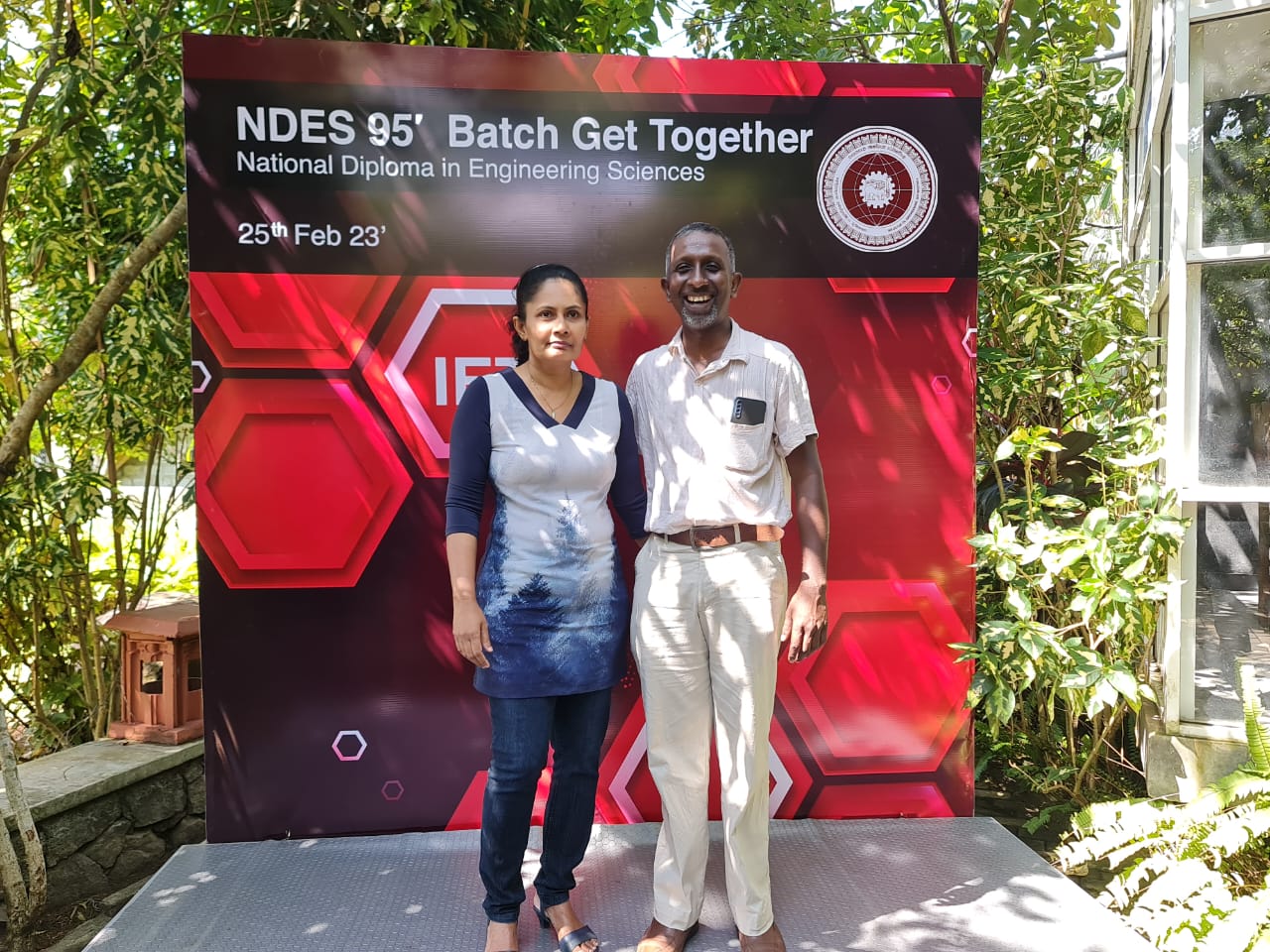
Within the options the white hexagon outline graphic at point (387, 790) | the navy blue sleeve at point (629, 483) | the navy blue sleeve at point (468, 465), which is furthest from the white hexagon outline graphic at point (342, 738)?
the navy blue sleeve at point (629, 483)

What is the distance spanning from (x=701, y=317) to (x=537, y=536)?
697mm

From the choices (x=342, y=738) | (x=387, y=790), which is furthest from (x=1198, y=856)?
(x=342, y=738)

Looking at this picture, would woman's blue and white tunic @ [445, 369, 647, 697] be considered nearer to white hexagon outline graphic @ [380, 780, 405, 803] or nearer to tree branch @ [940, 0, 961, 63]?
white hexagon outline graphic @ [380, 780, 405, 803]

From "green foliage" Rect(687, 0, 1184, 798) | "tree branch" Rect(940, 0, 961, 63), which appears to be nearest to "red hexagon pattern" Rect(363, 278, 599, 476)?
"green foliage" Rect(687, 0, 1184, 798)

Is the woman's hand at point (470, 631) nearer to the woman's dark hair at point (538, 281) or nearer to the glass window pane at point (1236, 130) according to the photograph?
the woman's dark hair at point (538, 281)

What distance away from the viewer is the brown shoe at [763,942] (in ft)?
7.59

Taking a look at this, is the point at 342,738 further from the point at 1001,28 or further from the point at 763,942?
the point at 1001,28

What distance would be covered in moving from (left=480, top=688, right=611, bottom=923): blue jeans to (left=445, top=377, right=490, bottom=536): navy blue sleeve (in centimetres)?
46

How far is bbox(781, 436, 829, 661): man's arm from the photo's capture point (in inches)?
93.4

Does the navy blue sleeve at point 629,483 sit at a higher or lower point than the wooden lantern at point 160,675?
higher

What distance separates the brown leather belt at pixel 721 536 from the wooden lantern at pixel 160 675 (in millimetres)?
2289

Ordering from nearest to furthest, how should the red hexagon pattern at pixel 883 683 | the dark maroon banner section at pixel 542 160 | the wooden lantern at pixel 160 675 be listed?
1. the dark maroon banner section at pixel 542 160
2. the red hexagon pattern at pixel 883 683
3. the wooden lantern at pixel 160 675

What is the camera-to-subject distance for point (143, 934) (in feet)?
8.07

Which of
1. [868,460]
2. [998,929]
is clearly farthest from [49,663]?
[998,929]
